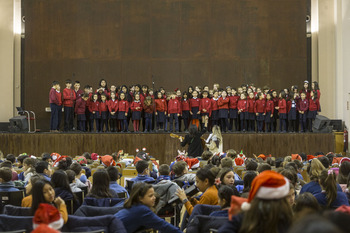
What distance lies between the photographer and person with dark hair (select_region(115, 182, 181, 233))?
12.9 ft

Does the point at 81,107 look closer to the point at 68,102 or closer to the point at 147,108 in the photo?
the point at 68,102

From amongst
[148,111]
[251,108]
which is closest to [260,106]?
[251,108]

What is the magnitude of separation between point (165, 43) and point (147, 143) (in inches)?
237

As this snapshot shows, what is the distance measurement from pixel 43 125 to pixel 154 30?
6135 millimetres

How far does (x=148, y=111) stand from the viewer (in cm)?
1670

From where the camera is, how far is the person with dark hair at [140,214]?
3934 mm

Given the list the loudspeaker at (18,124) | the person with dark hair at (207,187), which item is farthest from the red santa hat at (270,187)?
the loudspeaker at (18,124)

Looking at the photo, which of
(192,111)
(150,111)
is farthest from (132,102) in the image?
(192,111)

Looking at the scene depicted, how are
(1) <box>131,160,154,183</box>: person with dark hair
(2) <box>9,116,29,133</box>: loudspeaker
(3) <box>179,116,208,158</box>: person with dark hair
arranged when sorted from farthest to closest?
(2) <box>9,116,29,133</box>: loudspeaker < (3) <box>179,116,208,158</box>: person with dark hair < (1) <box>131,160,154,183</box>: person with dark hair

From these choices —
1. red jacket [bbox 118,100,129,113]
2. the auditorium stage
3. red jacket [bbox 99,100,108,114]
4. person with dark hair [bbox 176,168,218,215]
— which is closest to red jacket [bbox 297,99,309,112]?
the auditorium stage

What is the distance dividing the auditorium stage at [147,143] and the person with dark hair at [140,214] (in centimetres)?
1186

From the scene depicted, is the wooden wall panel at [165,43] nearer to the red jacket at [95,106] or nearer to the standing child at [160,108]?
the standing child at [160,108]

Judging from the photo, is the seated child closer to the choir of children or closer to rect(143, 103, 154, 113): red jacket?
the choir of children

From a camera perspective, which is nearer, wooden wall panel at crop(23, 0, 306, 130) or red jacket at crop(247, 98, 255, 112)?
red jacket at crop(247, 98, 255, 112)
